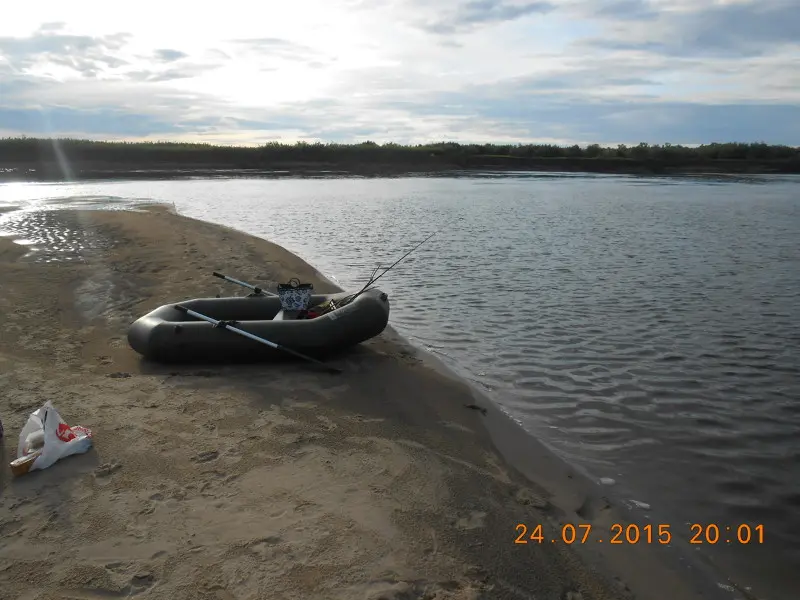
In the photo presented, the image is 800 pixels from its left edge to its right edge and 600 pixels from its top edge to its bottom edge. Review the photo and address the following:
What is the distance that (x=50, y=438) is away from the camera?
13.8 ft

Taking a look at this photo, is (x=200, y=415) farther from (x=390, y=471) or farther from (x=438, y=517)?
(x=438, y=517)

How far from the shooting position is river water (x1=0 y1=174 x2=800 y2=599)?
14.9 ft

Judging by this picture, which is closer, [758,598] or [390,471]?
[758,598]

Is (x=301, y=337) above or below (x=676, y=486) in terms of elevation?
above

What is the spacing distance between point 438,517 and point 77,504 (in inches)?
80.3

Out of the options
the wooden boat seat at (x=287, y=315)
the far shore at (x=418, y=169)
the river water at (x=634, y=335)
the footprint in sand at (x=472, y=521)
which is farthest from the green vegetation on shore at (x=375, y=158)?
the footprint in sand at (x=472, y=521)

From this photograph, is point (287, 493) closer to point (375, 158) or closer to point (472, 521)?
point (472, 521)

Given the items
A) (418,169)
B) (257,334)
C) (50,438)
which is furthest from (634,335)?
(418,169)

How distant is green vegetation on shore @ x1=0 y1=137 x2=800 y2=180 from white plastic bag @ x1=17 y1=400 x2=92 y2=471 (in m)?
44.0

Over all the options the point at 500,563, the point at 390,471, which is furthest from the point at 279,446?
the point at 500,563

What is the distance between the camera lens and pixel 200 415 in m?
5.09
